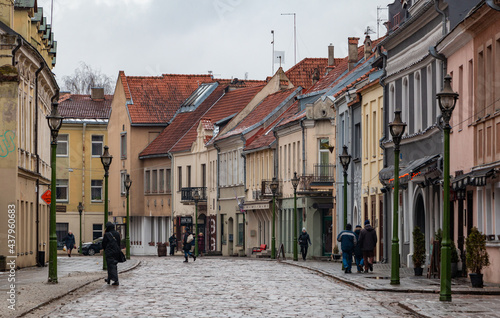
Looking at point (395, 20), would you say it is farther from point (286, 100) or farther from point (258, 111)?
point (258, 111)

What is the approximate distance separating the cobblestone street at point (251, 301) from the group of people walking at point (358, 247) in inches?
146

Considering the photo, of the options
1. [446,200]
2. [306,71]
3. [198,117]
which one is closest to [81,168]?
[198,117]

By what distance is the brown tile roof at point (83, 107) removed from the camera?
93.5m

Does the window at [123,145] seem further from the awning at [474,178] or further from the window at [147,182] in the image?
the awning at [474,178]

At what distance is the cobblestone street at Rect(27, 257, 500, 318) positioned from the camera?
19.2 metres

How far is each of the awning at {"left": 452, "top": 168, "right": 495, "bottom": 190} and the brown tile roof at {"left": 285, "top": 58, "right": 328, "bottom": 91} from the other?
46763mm

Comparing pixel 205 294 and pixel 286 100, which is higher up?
pixel 286 100

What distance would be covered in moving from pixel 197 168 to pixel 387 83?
39.0m

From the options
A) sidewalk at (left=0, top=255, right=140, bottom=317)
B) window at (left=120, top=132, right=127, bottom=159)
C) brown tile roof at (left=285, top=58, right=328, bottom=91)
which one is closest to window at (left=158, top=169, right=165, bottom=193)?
window at (left=120, top=132, right=127, bottom=159)

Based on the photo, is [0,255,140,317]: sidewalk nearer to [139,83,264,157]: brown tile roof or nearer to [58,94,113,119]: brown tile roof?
[139,83,264,157]: brown tile roof

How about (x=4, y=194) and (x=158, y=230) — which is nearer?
(x=4, y=194)

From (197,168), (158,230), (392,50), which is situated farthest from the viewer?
(158,230)

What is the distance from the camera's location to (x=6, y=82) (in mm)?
37719

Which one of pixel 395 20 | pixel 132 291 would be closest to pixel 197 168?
pixel 395 20
